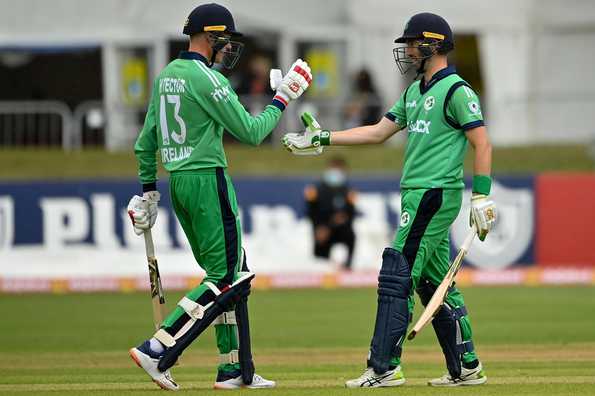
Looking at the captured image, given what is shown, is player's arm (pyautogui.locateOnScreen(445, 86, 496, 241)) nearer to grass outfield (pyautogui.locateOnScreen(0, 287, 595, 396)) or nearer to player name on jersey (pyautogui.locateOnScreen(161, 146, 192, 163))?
grass outfield (pyautogui.locateOnScreen(0, 287, 595, 396))

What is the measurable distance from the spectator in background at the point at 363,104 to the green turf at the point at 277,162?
466mm

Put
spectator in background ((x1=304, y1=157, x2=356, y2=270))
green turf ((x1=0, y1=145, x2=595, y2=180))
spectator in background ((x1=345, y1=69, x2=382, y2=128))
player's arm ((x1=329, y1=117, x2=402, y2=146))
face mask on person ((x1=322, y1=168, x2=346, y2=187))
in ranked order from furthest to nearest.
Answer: spectator in background ((x1=345, y1=69, x2=382, y2=128)), green turf ((x1=0, y1=145, x2=595, y2=180)), face mask on person ((x1=322, y1=168, x2=346, y2=187)), spectator in background ((x1=304, y1=157, x2=356, y2=270)), player's arm ((x1=329, y1=117, x2=402, y2=146))

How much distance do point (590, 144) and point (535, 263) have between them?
2.87 metres

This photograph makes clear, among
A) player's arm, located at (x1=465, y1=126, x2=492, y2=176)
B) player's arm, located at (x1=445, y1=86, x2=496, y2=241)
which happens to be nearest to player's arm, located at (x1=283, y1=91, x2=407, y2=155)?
player's arm, located at (x1=445, y1=86, x2=496, y2=241)

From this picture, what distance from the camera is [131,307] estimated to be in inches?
638

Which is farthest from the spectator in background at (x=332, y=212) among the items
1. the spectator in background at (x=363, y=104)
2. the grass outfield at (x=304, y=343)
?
the spectator in background at (x=363, y=104)

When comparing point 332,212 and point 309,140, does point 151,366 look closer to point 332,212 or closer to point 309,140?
point 309,140

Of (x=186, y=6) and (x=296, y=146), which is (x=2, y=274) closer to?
(x=186, y=6)

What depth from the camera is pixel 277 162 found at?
874 inches

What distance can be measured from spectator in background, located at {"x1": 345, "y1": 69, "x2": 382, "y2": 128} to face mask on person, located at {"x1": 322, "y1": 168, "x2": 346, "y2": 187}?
2210 mm

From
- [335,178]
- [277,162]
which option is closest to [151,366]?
[335,178]

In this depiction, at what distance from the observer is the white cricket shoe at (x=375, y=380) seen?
8094mm

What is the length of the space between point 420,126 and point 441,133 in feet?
0.44

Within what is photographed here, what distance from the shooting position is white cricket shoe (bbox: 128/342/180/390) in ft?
26.2
